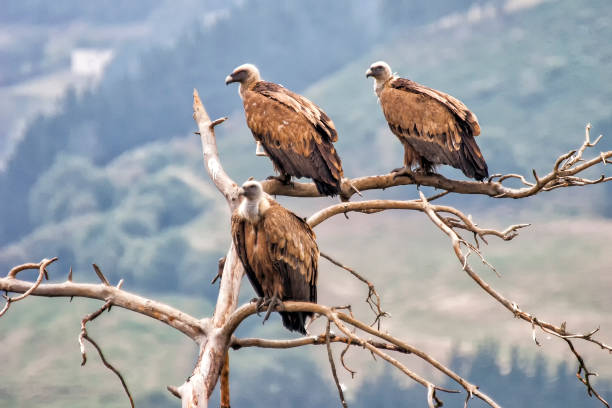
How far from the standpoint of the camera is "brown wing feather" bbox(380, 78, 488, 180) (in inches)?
246

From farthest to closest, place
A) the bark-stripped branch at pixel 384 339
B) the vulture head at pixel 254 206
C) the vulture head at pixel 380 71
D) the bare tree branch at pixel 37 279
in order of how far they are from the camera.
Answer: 1. the vulture head at pixel 380 71
2. the vulture head at pixel 254 206
3. the bare tree branch at pixel 37 279
4. the bark-stripped branch at pixel 384 339

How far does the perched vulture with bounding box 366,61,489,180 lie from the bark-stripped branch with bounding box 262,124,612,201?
0.60ft

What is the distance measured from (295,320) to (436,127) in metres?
2.32

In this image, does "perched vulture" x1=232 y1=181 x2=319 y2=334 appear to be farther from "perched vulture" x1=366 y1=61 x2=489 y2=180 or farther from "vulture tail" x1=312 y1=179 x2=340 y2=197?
"perched vulture" x1=366 y1=61 x2=489 y2=180

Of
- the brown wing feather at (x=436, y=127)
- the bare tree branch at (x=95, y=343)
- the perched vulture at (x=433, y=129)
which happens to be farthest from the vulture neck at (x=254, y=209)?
the brown wing feather at (x=436, y=127)

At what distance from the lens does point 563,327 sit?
14.2 feet

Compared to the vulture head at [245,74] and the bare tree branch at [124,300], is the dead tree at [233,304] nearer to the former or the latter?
the bare tree branch at [124,300]

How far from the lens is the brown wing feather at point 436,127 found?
6254 millimetres

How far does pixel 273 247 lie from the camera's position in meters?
4.60

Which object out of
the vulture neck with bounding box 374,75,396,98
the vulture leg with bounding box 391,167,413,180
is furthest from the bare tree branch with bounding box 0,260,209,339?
the vulture neck with bounding box 374,75,396,98

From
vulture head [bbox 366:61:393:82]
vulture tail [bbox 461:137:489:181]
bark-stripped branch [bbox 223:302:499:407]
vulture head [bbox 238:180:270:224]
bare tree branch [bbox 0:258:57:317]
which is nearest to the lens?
bark-stripped branch [bbox 223:302:499:407]

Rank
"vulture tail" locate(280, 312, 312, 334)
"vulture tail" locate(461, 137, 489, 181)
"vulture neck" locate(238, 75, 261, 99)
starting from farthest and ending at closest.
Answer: "vulture neck" locate(238, 75, 261, 99), "vulture tail" locate(461, 137, 489, 181), "vulture tail" locate(280, 312, 312, 334)

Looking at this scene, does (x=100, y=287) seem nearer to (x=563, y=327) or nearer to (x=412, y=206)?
(x=412, y=206)

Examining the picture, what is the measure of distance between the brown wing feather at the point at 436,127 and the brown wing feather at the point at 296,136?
29.1 inches
